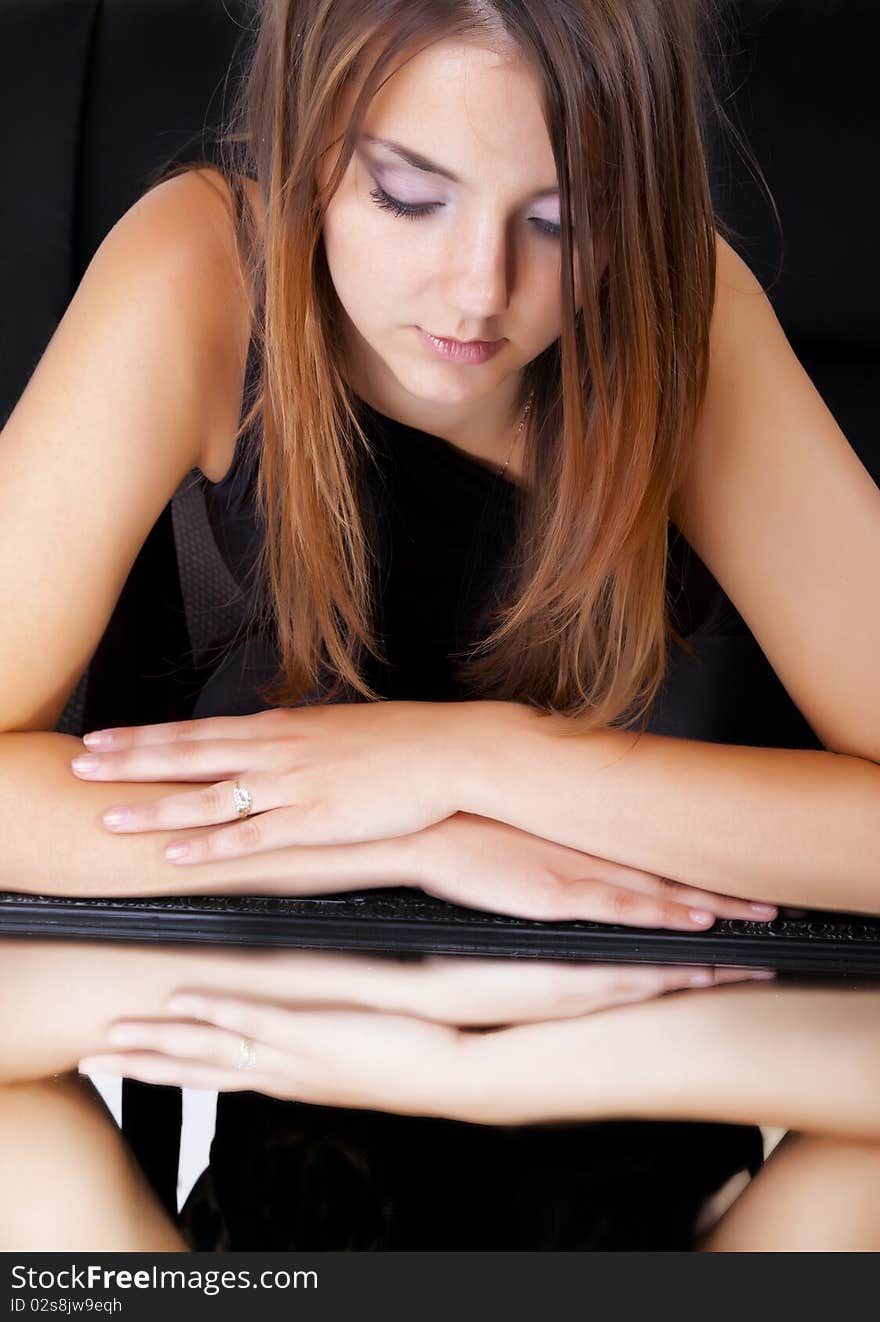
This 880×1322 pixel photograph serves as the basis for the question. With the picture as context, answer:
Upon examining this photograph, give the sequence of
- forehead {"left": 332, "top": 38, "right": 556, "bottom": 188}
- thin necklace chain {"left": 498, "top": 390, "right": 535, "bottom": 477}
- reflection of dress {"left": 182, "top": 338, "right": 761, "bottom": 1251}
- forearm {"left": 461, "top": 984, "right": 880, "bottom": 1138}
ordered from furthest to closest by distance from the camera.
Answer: thin necklace chain {"left": 498, "top": 390, "right": 535, "bottom": 477}, forehead {"left": 332, "top": 38, "right": 556, "bottom": 188}, forearm {"left": 461, "top": 984, "right": 880, "bottom": 1138}, reflection of dress {"left": 182, "top": 338, "right": 761, "bottom": 1251}

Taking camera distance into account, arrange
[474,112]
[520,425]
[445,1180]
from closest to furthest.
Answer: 1. [445,1180]
2. [474,112]
3. [520,425]

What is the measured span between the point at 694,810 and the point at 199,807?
348mm

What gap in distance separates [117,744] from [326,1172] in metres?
0.49

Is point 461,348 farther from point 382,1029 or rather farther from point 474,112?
point 382,1029

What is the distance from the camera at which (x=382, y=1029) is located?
766 mm

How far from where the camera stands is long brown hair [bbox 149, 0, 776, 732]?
2.98 ft

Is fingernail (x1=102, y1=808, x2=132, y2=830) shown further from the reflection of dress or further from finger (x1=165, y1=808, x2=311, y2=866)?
the reflection of dress

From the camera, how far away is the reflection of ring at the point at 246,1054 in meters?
0.71

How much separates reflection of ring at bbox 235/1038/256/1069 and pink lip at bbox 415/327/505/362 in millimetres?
517

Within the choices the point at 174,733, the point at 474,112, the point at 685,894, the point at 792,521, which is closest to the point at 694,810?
the point at 685,894

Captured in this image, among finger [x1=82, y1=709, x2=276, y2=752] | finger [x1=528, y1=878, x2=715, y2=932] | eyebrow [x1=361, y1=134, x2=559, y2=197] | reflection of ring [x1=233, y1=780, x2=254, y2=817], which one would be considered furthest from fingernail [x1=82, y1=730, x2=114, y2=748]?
eyebrow [x1=361, y1=134, x2=559, y2=197]

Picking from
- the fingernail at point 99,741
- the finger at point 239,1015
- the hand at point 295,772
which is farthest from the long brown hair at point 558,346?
the finger at point 239,1015
